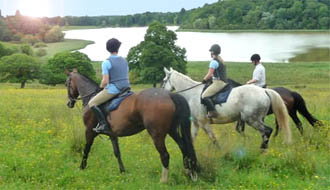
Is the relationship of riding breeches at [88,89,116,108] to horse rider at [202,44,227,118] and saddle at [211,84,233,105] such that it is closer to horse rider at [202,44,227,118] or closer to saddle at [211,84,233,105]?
horse rider at [202,44,227,118]

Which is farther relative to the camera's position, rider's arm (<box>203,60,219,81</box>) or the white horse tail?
the white horse tail

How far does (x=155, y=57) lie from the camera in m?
42.4

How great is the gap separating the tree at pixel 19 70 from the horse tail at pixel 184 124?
1908 inches

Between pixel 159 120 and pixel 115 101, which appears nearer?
pixel 159 120

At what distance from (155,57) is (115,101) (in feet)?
114

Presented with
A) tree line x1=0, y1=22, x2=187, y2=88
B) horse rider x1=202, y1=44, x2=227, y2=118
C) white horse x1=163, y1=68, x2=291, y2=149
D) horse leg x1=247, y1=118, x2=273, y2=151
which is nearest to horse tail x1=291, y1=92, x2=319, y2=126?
white horse x1=163, y1=68, x2=291, y2=149

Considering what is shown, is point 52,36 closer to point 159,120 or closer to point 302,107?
point 302,107

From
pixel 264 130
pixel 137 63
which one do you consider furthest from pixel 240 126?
pixel 137 63

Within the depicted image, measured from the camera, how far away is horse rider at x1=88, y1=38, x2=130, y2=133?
25.3 feet

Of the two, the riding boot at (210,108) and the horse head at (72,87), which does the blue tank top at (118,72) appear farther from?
the riding boot at (210,108)

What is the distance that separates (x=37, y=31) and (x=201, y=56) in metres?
73.3

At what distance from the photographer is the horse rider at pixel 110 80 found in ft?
25.3

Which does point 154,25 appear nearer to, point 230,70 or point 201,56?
point 230,70

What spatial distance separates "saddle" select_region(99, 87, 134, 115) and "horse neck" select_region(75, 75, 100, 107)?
0.89 metres
